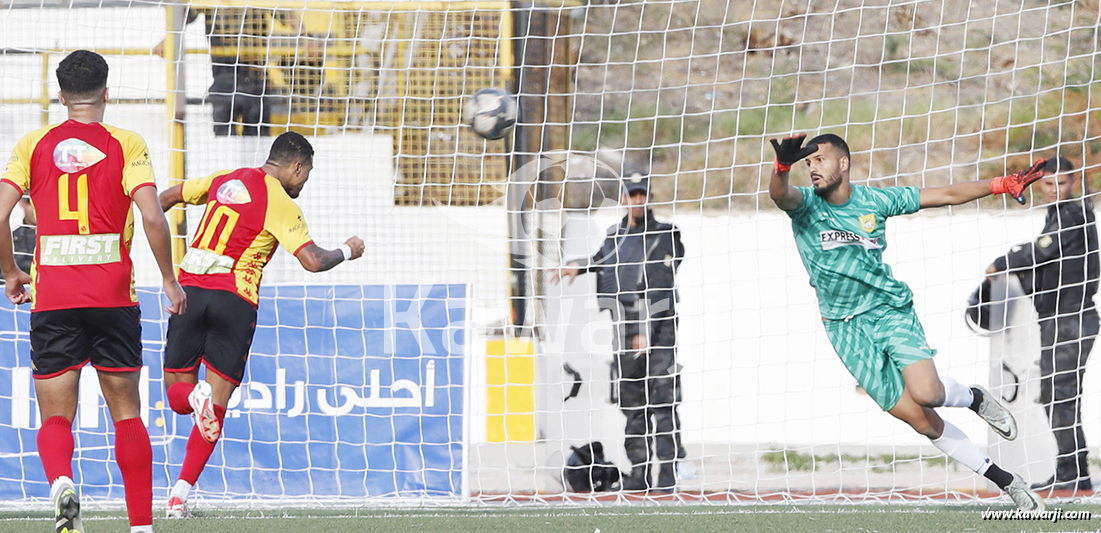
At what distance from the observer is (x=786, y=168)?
15.5 ft

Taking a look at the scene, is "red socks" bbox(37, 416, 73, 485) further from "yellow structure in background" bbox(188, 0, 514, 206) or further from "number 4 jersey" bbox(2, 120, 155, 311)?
"yellow structure in background" bbox(188, 0, 514, 206)

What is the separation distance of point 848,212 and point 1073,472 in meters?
2.49

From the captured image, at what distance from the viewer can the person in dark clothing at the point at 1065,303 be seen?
6.50 meters

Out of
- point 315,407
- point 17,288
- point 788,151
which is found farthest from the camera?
point 315,407

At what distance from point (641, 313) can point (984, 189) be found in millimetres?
2568

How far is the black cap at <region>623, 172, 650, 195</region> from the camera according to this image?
23.2 feet

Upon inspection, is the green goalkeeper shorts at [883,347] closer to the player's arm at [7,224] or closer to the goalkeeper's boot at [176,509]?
the goalkeeper's boot at [176,509]

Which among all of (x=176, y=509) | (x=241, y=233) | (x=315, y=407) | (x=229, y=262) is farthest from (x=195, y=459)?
(x=315, y=407)

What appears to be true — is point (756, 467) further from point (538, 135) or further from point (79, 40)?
point (79, 40)

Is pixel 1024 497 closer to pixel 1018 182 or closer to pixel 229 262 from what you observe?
pixel 1018 182

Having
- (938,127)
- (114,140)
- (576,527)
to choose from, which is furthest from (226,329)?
(938,127)

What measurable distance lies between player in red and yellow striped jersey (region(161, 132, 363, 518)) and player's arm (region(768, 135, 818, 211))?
1.80 m

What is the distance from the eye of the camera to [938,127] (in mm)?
15289

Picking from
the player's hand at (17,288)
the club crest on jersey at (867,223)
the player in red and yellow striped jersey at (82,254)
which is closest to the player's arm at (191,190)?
the player's hand at (17,288)
